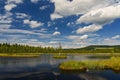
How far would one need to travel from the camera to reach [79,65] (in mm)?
68062

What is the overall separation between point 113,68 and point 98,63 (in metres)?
5.35

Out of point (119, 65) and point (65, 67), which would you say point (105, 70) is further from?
point (65, 67)

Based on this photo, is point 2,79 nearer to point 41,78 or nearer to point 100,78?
point 41,78

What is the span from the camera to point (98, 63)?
7106 cm

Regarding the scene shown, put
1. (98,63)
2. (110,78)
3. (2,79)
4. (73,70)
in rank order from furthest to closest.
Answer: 1. (98,63)
2. (73,70)
3. (110,78)
4. (2,79)

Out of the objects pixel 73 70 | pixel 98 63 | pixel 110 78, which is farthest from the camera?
pixel 98 63

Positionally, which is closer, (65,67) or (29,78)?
(29,78)

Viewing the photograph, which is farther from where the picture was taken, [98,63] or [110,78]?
[98,63]

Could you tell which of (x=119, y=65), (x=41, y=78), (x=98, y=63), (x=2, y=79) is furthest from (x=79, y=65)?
(x=2, y=79)

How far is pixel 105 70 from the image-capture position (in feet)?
225

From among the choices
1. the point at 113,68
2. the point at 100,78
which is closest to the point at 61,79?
the point at 100,78

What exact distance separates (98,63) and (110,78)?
15.7m

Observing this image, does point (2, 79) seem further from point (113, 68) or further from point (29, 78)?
point (113, 68)

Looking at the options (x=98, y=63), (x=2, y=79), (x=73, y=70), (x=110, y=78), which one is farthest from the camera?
(x=98, y=63)
